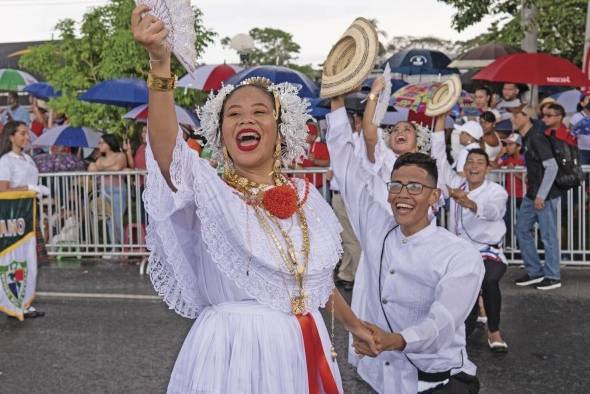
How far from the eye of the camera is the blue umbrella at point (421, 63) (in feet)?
52.0

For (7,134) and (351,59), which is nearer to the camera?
(351,59)

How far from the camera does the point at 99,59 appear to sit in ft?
48.6

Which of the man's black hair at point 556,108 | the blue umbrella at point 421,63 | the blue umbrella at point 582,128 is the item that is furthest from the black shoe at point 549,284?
the blue umbrella at point 421,63

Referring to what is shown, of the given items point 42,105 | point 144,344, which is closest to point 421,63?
point 42,105

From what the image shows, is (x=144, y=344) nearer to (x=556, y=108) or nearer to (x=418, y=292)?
(x=418, y=292)

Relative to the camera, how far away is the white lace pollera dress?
291 centimetres

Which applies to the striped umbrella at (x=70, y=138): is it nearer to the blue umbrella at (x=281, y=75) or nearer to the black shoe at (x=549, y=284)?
the blue umbrella at (x=281, y=75)

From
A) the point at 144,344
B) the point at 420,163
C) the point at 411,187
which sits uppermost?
the point at 420,163

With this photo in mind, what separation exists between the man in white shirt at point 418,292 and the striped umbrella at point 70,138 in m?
9.72

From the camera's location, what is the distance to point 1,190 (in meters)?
8.44

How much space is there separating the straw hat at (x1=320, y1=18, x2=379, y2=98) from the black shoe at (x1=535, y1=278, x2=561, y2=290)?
5544mm

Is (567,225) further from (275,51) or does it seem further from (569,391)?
(275,51)

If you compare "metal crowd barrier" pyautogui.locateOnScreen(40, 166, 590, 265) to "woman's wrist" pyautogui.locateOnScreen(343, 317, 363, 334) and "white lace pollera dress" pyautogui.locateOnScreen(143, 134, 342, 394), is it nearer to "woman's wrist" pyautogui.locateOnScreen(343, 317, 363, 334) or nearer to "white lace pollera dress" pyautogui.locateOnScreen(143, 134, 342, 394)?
"woman's wrist" pyautogui.locateOnScreen(343, 317, 363, 334)

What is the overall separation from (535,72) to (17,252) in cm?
711
